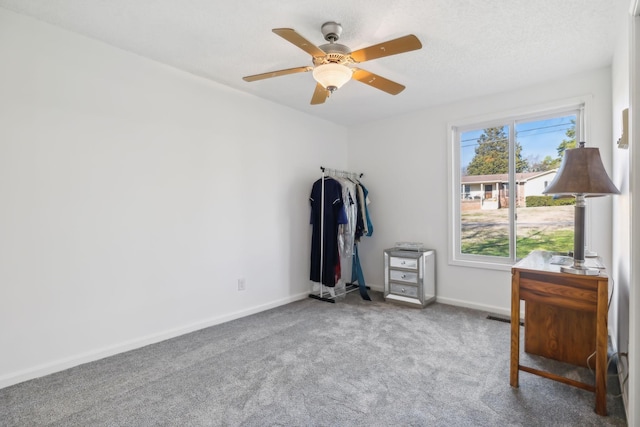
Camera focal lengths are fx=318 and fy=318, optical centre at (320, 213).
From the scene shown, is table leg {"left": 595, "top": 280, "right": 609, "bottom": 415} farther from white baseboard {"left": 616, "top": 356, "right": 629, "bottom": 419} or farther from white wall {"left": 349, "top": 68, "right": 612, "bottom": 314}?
white wall {"left": 349, "top": 68, "right": 612, "bottom": 314}

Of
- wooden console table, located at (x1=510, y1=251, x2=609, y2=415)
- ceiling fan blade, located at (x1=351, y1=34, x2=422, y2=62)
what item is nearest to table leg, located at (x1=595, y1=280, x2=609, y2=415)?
wooden console table, located at (x1=510, y1=251, x2=609, y2=415)

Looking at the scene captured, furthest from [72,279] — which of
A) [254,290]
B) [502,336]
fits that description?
[502,336]

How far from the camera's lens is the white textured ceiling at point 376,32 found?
6.46ft

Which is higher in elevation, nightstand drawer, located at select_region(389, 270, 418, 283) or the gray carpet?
nightstand drawer, located at select_region(389, 270, 418, 283)

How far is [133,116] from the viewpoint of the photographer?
8.48 feet

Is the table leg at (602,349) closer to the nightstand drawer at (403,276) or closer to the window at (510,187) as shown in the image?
the window at (510,187)

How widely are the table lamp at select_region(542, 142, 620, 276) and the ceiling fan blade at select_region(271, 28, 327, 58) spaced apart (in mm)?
1608

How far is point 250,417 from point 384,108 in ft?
11.3

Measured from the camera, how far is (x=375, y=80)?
2.31m

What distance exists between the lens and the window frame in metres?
3.02

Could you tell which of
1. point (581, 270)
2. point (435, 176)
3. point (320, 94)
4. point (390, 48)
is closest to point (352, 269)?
point (435, 176)

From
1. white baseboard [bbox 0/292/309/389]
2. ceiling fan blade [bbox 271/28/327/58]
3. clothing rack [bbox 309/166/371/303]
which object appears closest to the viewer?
ceiling fan blade [bbox 271/28/327/58]

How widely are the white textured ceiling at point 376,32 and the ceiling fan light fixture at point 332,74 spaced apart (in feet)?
1.01

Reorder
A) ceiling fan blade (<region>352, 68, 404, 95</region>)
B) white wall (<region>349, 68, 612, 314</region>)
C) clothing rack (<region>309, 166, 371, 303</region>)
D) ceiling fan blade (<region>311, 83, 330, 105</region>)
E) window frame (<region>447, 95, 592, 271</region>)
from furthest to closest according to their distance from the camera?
clothing rack (<region>309, 166, 371, 303</region>) → window frame (<region>447, 95, 592, 271</region>) → white wall (<region>349, 68, 612, 314</region>) → ceiling fan blade (<region>311, 83, 330, 105</region>) → ceiling fan blade (<region>352, 68, 404, 95</region>)
